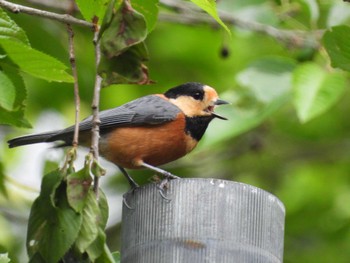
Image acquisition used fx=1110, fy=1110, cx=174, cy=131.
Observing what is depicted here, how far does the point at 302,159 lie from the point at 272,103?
4.03 meters

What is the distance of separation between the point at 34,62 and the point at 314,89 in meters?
2.64

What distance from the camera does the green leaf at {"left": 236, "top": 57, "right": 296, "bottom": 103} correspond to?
22.8 ft

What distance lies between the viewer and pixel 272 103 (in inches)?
270

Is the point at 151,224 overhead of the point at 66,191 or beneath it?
beneath

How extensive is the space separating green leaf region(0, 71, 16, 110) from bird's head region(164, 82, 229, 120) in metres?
2.45

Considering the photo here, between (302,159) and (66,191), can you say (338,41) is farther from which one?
(302,159)

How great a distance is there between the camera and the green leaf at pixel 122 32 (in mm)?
4008

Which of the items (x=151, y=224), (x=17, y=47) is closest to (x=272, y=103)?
(x=151, y=224)

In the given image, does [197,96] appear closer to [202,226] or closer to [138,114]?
[138,114]

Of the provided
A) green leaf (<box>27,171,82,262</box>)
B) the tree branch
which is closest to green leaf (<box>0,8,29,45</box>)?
green leaf (<box>27,171,82,262</box>)

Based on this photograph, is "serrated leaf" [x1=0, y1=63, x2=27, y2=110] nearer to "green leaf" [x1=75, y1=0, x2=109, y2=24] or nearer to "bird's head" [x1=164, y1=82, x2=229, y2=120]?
"green leaf" [x1=75, y1=0, x2=109, y2=24]

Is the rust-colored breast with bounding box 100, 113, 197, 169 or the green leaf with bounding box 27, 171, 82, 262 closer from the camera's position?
the green leaf with bounding box 27, 171, 82, 262

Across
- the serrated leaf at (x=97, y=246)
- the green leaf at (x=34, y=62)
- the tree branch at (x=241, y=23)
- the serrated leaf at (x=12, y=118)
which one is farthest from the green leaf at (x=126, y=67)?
the tree branch at (x=241, y=23)

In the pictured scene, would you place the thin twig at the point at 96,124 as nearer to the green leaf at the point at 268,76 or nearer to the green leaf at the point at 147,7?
the green leaf at the point at 147,7
